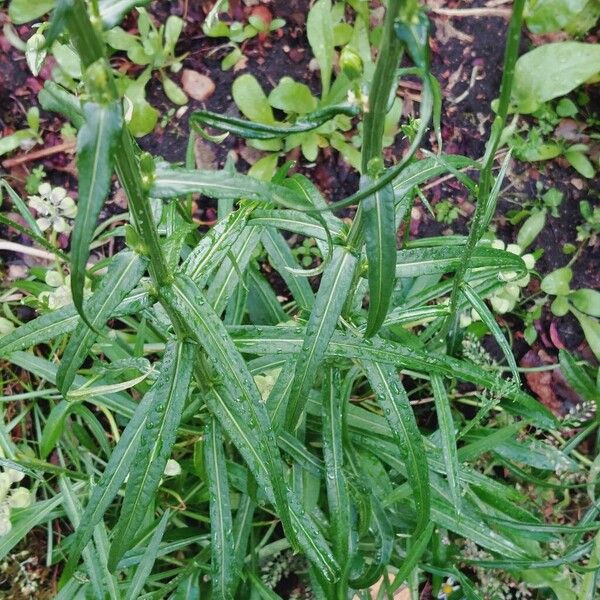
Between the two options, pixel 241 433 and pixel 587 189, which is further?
pixel 587 189

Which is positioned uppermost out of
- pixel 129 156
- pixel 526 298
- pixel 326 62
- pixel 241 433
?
pixel 129 156

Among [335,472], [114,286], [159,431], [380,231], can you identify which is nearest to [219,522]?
[335,472]

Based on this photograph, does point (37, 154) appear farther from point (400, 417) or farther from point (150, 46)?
point (400, 417)

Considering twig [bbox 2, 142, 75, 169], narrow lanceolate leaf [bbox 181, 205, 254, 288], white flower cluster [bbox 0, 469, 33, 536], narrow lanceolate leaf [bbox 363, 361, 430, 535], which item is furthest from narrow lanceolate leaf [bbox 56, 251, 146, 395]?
twig [bbox 2, 142, 75, 169]

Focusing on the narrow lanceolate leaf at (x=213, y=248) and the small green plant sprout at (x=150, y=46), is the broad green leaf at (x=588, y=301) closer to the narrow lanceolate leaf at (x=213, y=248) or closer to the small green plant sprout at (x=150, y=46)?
the narrow lanceolate leaf at (x=213, y=248)

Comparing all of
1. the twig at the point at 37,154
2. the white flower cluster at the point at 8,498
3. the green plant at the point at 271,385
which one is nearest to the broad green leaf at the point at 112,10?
the green plant at the point at 271,385

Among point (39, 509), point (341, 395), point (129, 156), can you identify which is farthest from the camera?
point (39, 509)

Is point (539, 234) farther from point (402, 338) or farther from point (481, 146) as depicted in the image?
point (402, 338)

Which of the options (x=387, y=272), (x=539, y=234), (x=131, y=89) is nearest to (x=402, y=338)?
(x=387, y=272)
